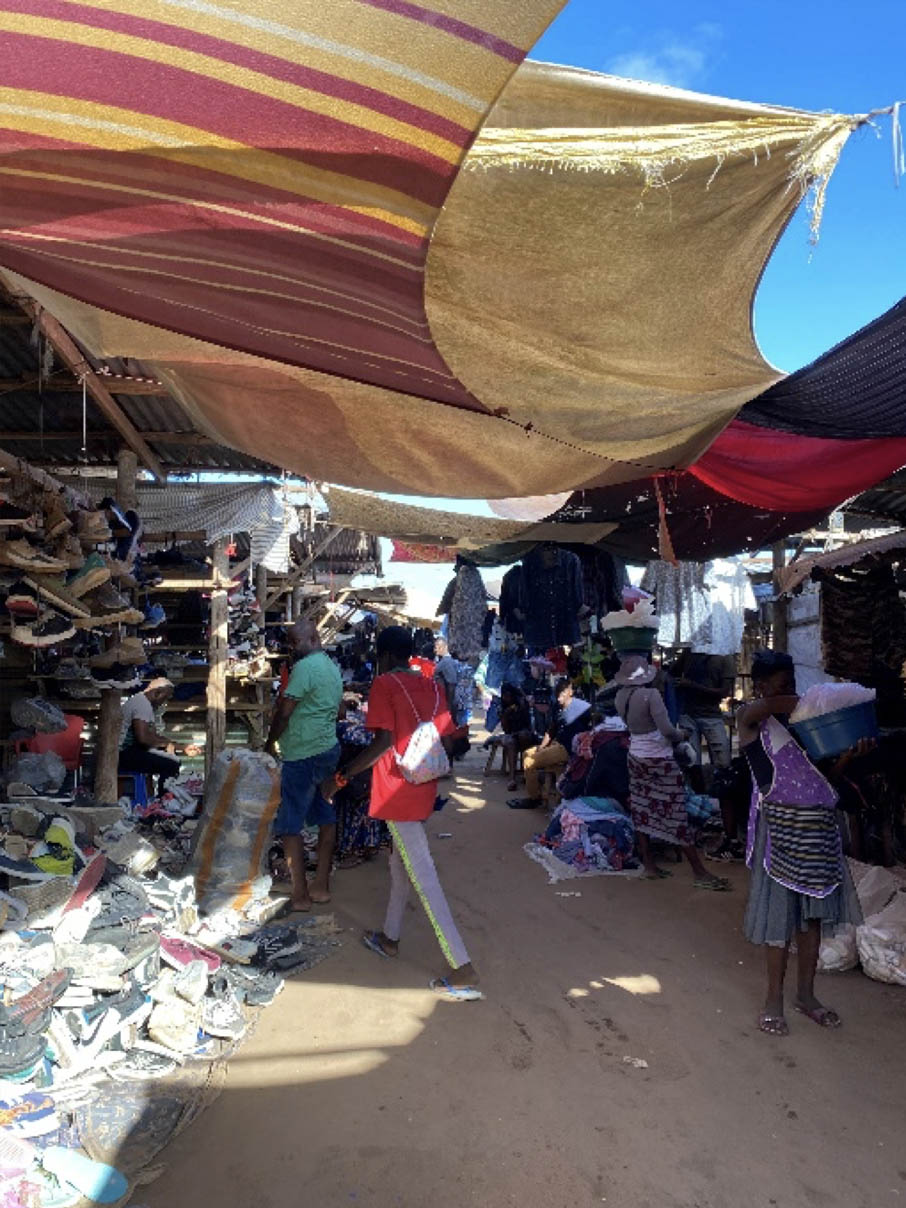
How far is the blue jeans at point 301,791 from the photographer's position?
5.41m

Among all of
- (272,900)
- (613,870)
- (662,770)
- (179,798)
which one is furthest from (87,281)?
(179,798)

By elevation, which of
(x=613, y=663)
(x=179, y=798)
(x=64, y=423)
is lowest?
(x=179, y=798)

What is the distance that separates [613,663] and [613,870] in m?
2.99

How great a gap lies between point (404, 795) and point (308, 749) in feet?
4.78

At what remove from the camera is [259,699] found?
10.2 metres

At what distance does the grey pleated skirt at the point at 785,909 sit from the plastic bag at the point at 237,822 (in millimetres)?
3024

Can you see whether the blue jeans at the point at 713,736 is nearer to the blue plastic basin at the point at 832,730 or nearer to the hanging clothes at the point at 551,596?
the hanging clothes at the point at 551,596

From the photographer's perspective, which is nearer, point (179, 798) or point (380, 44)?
point (380, 44)

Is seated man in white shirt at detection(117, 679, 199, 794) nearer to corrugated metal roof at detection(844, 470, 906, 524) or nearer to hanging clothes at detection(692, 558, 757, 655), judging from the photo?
hanging clothes at detection(692, 558, 757, 655)

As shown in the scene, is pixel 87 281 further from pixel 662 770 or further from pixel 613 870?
pixel 613 870

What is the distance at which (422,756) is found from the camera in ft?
13.9

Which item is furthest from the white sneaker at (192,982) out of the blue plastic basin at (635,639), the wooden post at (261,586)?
the wooden post at (261,586)

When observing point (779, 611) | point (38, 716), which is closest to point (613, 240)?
point (38, 716)

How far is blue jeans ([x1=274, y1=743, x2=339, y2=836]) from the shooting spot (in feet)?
17.7
